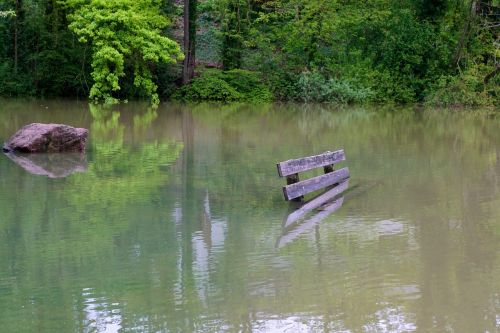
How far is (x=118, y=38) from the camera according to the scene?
31625 millimetres

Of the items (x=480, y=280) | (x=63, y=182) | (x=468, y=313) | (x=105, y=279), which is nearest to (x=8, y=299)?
(x=105, y=279)

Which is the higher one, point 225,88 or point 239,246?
point 225,88

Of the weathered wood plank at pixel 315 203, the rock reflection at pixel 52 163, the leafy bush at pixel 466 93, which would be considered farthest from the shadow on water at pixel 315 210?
the leafy bush at pixel 466 93

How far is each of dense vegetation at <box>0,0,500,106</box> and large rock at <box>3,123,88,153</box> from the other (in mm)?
15391

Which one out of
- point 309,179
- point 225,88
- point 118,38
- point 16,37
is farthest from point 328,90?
point 309,179

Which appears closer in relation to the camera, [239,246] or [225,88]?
[239,246]

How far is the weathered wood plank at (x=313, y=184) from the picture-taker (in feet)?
37.1

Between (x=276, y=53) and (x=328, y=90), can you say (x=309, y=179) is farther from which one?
(x=276, y=53)

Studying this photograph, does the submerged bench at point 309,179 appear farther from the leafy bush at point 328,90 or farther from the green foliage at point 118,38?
the leafy bush at point 328,90

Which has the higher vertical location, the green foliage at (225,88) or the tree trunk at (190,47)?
the tree trunk at (190,47)

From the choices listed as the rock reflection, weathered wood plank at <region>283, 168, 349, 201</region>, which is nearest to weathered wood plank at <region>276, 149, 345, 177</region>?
weathered wood plank at <region>283, 168, 349, 201</region>

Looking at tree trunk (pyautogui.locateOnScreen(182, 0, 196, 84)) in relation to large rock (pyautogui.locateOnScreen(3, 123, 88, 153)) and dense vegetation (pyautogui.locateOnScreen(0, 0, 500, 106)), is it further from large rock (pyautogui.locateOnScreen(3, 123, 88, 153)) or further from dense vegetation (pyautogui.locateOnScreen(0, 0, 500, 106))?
large rock (pyautogui.locateOnScreen(3, 123, 88, 153))

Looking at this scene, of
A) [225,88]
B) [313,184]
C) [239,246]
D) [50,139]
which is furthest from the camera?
[225,88]

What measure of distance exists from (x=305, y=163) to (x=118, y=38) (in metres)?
21.2
